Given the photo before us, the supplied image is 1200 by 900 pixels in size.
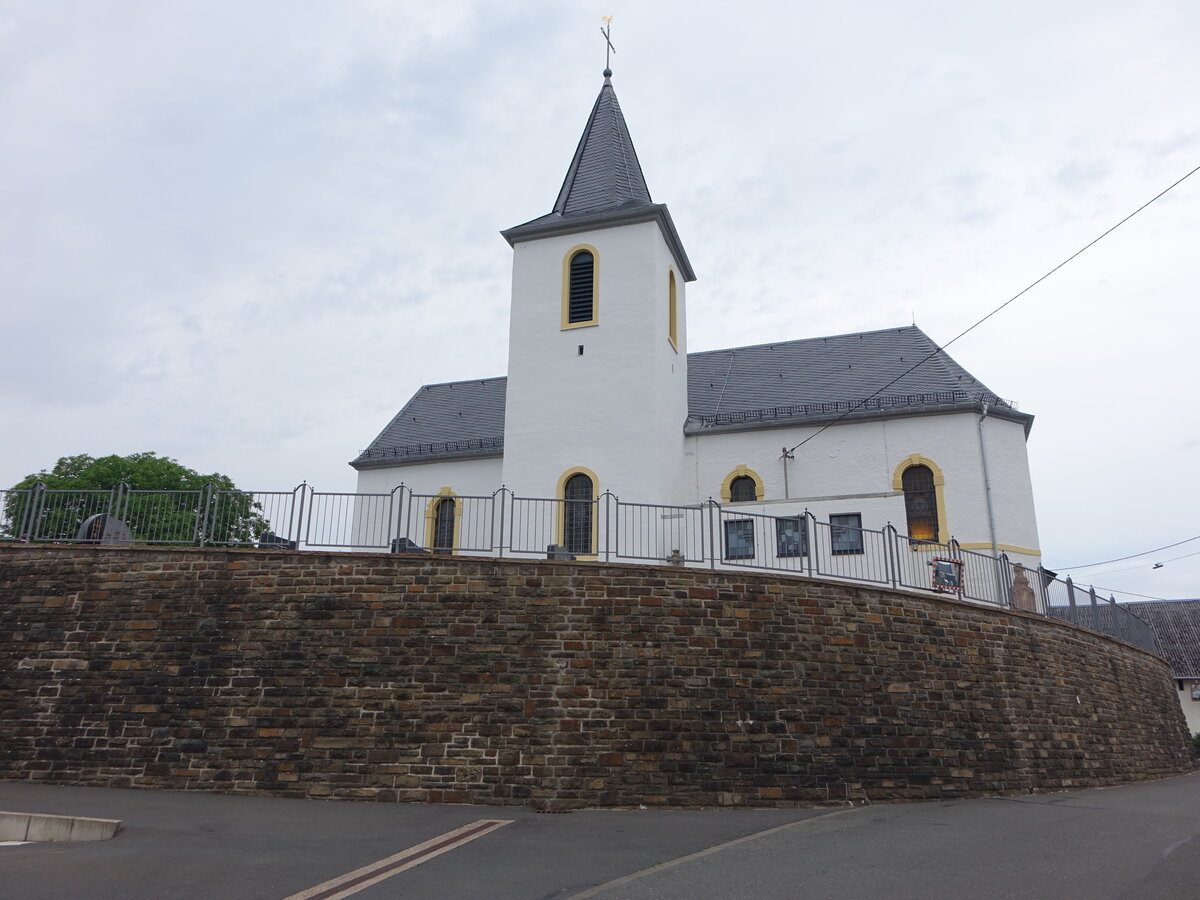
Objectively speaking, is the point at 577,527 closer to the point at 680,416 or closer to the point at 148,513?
the point at 680,416

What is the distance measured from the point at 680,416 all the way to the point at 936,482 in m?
6.62

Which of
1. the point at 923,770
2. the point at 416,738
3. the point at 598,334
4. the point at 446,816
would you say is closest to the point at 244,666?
the point at 416,738

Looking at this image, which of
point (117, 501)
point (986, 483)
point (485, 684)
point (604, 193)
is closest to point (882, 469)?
point (986, 483)

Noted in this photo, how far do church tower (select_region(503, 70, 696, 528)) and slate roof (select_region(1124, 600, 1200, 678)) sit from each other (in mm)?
22166

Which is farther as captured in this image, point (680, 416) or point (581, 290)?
point (680, 416)

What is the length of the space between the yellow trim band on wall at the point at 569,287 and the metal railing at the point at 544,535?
7163 millimetres

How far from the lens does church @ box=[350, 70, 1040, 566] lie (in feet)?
72.9

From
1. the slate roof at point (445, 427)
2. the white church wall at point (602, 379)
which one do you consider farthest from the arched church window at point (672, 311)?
the slate roof at point (445, 427)

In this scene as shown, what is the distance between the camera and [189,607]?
1353 cm

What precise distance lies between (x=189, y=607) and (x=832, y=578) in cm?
979

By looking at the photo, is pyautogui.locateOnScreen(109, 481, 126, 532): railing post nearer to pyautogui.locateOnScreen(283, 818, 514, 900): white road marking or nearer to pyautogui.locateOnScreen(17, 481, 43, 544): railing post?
pyautogui.locateOnScreen(17, 481, 43, 544): railing post

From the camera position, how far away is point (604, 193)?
25.4m

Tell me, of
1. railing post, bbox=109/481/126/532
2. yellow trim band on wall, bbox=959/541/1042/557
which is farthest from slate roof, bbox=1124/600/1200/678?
railing post, bbox=109/481/126/532

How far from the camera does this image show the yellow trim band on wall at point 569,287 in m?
23.5
